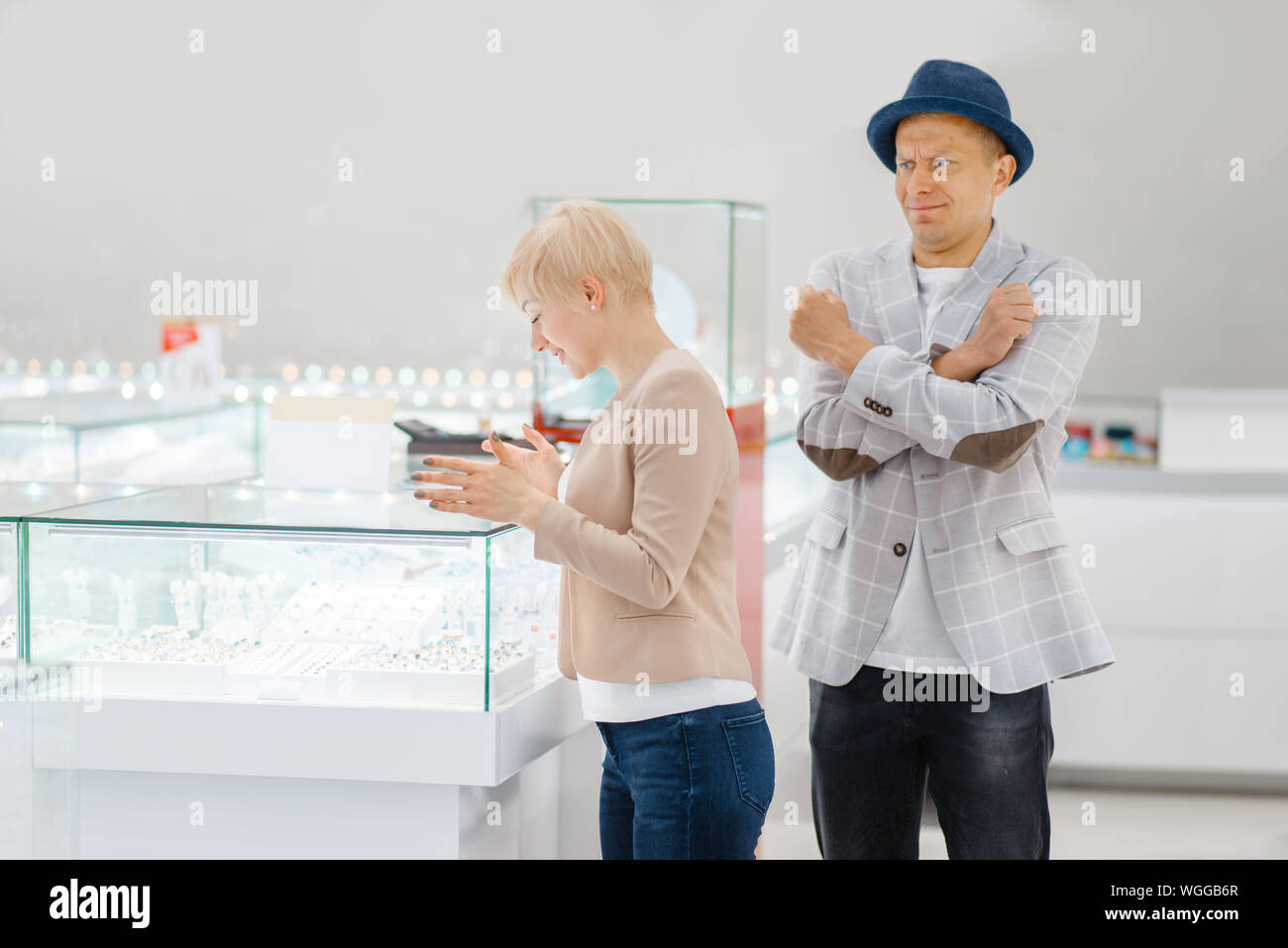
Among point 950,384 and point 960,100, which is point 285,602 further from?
point 960,100

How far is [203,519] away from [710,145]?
3.11 m

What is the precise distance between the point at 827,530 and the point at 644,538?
1.52ft

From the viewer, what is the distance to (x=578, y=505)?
1.59 metres

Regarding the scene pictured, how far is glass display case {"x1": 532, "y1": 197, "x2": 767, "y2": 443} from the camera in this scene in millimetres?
2791

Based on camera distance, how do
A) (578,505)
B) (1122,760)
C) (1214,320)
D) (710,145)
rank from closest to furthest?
(578,505) < (1122,760) < (1214,320) < (710,145)

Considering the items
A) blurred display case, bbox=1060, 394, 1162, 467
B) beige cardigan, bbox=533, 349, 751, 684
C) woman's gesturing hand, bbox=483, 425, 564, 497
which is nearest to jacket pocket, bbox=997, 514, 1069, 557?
beige cardigan, bbox=533, 349, 751, 684

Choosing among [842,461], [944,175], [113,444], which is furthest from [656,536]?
[113,444]

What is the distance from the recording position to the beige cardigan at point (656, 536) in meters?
1.50

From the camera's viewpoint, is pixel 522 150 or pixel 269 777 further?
pixel 522 150

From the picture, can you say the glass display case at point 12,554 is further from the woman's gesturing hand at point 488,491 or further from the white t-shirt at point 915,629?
the white t-shirt at point 915,629

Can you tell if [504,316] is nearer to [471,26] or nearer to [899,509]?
[471,26]

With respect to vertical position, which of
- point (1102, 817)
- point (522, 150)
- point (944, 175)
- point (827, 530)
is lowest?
point (1102, 817)

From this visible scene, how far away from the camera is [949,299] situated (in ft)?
6.09
